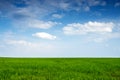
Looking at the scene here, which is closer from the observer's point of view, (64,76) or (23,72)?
(64,76)

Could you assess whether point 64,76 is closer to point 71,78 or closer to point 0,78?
point 71,78

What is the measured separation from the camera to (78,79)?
17875 mm

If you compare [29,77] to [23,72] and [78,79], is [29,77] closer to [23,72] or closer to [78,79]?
[23,72]

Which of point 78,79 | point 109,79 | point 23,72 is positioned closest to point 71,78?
point 78,79

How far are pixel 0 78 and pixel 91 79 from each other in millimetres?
7463

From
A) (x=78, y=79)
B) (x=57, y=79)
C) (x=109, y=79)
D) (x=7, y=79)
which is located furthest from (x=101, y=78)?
(x=7, y=79)

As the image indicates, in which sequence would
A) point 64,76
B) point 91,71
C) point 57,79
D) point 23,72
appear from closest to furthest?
point 57,79 < point 64,76 < point 23,72 < point 91,71

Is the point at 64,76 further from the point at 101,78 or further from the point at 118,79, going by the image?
the point at 118,79

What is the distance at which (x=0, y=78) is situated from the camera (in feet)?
58.6

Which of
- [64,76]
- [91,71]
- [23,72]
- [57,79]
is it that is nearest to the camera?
[57,79]

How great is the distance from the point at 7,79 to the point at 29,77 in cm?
190

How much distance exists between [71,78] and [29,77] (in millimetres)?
3551

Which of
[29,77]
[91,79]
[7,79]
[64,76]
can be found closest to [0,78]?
[7,79]

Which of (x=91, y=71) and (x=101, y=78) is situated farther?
(x=91, y=71)
